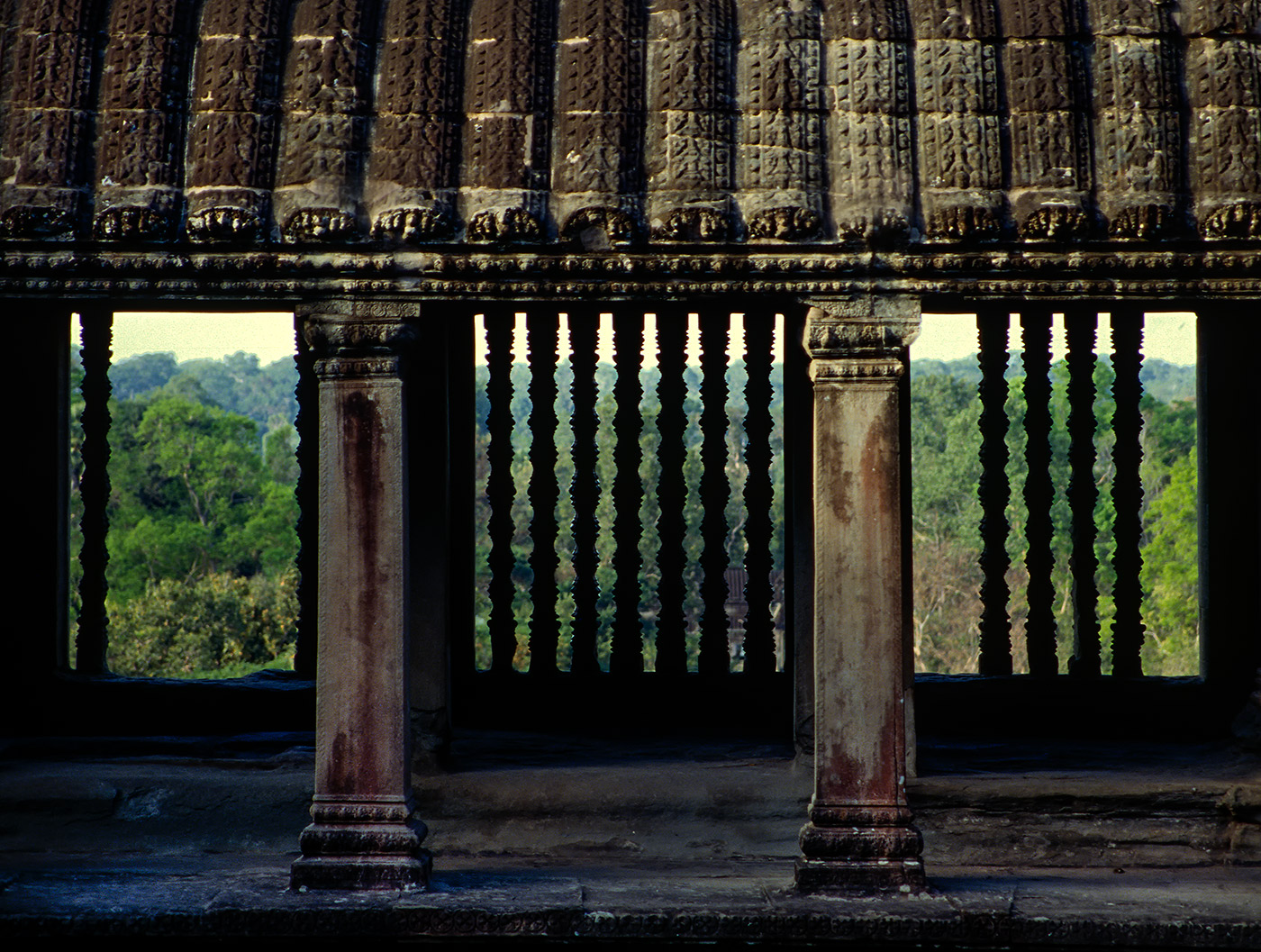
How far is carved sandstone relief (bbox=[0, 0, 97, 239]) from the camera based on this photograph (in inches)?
195

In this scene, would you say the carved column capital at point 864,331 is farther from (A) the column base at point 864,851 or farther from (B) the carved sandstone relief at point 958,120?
(A) the column base at point 864,851

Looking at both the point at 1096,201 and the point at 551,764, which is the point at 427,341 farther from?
the point at 1096,201

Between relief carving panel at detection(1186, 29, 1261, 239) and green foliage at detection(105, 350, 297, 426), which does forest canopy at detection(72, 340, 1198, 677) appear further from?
green foliage at detection(105, 350, 297, 426)

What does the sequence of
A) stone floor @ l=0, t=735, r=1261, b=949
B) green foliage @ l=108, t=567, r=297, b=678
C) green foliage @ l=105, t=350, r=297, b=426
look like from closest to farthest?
1. stone floor @ l=0, t=735, r=1261, b=949
2. green foliage @ l=108, t=567, r=297, b=678
3. green foliage @ l=105, t=350, r=297, b=426

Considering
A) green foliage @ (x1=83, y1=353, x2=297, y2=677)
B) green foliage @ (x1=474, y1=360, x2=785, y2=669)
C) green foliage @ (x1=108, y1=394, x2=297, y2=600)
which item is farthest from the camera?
green foliage @ (x1=108, y1=394, x2=297, y2=600)

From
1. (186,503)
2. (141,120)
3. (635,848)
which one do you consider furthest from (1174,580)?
(141,120)

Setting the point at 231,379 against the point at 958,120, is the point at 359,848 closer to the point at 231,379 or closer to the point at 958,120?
the point at 958,120

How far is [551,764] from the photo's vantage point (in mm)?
6500

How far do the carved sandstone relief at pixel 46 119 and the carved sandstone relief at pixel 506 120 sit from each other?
1.47 metres

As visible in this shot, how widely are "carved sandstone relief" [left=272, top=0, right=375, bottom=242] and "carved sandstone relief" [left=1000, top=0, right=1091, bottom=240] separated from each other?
2.48 metres

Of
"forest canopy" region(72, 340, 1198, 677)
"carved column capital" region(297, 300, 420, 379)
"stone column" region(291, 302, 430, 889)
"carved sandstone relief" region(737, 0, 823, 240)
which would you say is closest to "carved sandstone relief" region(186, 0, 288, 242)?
"carved column capital" region(297, 300, 420, 379)

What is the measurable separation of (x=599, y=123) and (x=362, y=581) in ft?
6.42

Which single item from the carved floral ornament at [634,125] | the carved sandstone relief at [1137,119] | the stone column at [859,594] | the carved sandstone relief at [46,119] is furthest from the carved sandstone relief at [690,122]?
the carved sandstone relief at [46,119]

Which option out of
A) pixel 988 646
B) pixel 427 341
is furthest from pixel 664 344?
pixel 988 646
